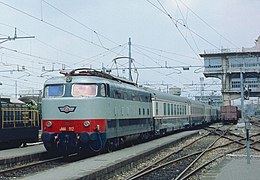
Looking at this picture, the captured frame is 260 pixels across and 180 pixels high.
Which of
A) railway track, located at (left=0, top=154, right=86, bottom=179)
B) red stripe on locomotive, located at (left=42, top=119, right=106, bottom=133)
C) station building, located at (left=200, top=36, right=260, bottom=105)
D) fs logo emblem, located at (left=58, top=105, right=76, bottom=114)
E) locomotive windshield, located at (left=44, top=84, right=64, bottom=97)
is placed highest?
station building, located at (left=200, top=36, right=260, bottom=105)

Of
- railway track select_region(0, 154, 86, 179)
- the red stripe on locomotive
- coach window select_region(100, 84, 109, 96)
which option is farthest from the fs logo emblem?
railway track select_region(0, 154, 86, 179)

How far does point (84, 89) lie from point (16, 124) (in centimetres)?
630

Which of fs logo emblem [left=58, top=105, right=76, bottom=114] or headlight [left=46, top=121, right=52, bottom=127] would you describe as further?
headlight [left=46, top=121, right=52, bottom=127]

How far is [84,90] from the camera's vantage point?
17625 mm

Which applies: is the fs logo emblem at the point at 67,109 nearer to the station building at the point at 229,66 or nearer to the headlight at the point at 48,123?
the headlight at the point at 48,123

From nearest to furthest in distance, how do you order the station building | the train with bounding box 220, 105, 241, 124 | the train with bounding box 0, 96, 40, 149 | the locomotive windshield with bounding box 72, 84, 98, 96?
the locomotive windshield with bounding box 72, 84, 98, 96, the train with bounding box 0, 96, 40, 149, the train with bounding box 220, 105, 241, 124, the station building

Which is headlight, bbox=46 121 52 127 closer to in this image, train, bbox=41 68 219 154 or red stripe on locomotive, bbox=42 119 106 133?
train, bbox=41 68 219 154

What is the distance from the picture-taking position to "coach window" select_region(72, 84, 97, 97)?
17578 millimetres

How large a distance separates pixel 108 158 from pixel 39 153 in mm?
3928

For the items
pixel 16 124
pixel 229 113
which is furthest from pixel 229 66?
pixel 16 124

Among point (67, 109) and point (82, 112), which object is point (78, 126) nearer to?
point (82, 112)

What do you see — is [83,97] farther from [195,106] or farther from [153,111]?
[195,106]

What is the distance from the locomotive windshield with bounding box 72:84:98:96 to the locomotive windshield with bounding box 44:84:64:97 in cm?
56

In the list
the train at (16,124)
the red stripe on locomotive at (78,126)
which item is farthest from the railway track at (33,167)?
the train at (16,124)
